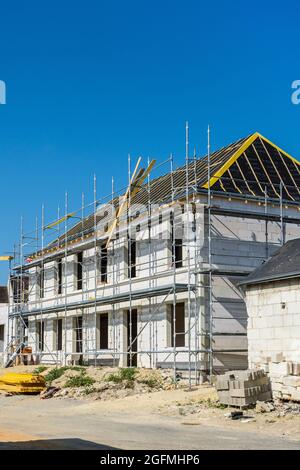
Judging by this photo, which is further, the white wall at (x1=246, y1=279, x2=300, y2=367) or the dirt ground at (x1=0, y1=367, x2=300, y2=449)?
the white wall at (x1=246, y1=279, x2=300, y2=367)

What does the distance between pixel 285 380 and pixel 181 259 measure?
8896 millimetres

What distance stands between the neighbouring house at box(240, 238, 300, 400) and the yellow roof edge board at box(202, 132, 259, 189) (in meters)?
6.26

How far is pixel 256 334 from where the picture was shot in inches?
729

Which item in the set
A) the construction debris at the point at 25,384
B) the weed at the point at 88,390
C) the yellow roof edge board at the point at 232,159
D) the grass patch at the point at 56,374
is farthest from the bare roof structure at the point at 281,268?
the grass patch at the point at 56,374

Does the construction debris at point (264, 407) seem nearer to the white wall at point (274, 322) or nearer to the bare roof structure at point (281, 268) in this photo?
the white wall at point (274, 322)

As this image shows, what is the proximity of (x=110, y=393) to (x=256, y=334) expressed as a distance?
584 centimetres

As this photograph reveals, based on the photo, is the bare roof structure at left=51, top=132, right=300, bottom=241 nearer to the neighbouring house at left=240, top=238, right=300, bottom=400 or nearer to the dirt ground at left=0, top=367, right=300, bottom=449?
the neighbouring house at left=240, top=238, right=300, bottom=400

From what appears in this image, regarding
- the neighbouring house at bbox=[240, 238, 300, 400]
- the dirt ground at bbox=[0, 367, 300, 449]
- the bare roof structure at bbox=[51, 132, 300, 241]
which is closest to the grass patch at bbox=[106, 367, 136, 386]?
the dirt ground at bbox=[0, 367, 300, 449]

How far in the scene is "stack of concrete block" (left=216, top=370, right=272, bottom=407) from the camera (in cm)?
1659

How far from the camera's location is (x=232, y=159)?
26.4 m

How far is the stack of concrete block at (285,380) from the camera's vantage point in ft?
54.7

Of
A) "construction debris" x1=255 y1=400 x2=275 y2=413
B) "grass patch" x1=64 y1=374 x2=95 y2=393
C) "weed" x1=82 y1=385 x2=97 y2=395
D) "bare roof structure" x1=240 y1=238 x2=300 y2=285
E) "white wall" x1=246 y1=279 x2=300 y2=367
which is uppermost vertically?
"bare roof structure" x1=240 y1=238 x2=300 y2=285
